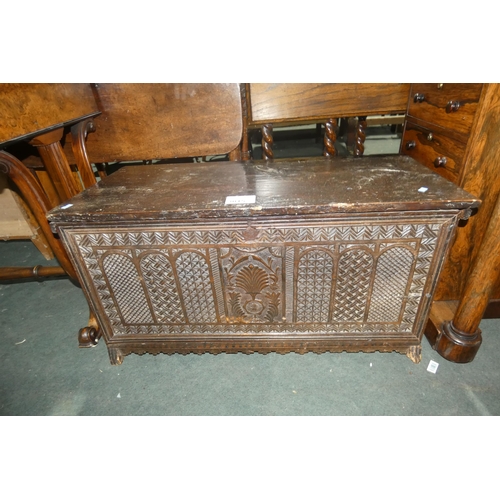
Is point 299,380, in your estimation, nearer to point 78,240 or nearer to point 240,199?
point 240,199

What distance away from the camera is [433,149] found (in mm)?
1348

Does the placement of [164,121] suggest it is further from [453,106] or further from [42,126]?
[453,106]

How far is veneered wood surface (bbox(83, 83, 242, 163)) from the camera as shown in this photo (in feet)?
5.17

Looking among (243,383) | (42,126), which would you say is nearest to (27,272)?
(42,126)

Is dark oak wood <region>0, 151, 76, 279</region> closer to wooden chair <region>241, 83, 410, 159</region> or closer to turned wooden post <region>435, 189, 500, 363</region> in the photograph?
wooden chair <region>241, 83, 410, 159</region>

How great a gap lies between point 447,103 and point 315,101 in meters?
0.69

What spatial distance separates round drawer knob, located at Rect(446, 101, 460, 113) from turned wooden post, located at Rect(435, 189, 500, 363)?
38 centimetres

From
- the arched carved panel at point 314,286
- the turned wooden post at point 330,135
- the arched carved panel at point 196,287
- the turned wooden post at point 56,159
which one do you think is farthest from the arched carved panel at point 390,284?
the turned wooden post at point 56,159

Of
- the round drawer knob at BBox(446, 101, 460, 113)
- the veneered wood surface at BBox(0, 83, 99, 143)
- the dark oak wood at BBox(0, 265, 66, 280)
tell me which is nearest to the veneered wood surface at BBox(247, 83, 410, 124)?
the round drawer knob at BBox(446, 101, 460, 113)

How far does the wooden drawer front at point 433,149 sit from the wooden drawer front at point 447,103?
5cm

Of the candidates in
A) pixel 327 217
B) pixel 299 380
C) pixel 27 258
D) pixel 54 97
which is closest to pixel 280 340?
pixel 299 380

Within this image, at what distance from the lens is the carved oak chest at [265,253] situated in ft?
3.38

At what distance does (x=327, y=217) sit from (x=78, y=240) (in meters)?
0.90

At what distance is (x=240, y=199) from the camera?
1072 millimetres
